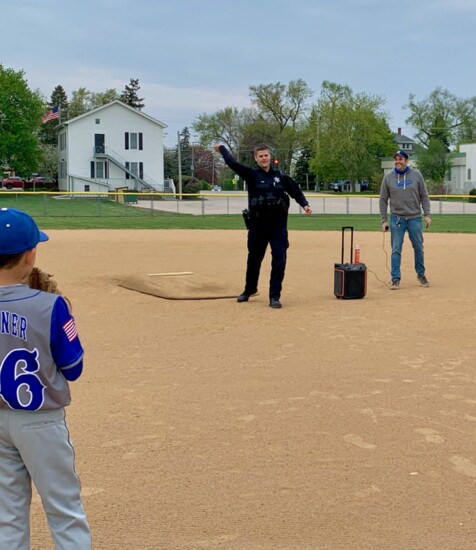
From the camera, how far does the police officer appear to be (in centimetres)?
920

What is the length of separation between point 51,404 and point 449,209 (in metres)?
45.2

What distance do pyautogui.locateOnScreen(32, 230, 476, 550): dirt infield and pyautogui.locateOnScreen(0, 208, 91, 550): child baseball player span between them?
0.49 meters

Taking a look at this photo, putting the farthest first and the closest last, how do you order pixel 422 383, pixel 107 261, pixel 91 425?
pixel 107 261 < pixel 422 383 < pixel 91 425

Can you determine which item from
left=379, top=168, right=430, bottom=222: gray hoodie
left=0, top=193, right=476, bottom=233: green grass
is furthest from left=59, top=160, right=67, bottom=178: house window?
left=379, top=168, right=430, bottom=222: gray hoodie

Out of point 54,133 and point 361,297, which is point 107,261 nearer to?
point 361,297

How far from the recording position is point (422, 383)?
572 centimetres

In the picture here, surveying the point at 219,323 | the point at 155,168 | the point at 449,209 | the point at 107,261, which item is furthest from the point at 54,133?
the point at 219,323

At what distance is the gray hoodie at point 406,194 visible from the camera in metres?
10.9

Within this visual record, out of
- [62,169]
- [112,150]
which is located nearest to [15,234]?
[112,150]

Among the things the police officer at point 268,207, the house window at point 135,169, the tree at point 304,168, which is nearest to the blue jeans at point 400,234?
the police officer at point 268,207

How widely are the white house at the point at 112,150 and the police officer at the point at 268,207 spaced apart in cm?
5715

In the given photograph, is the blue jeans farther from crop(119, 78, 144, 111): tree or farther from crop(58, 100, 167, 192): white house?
crop(119, 78, 144, 111): tree

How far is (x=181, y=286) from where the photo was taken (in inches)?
423

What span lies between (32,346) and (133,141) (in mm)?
66518
